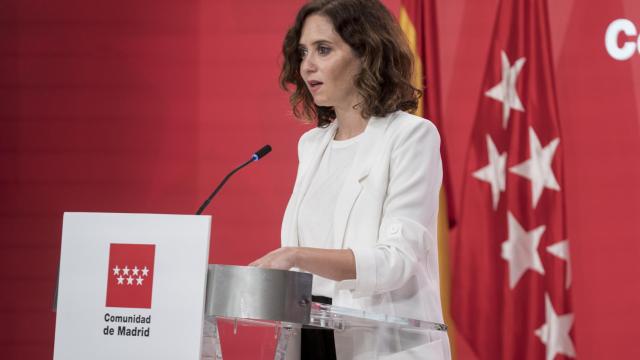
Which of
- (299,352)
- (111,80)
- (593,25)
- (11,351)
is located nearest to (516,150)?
(593,25)

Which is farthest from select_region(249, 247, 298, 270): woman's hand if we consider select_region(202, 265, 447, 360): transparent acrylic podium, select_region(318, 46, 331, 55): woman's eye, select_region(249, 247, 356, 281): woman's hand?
select_region(318, 46, 331, 55): woman's eye

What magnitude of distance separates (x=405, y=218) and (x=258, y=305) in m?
0.58

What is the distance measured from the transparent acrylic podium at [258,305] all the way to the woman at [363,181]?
0.42 feet

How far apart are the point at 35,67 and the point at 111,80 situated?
0.43 meters

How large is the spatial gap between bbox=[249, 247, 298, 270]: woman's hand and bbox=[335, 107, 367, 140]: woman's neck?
0.64 metres

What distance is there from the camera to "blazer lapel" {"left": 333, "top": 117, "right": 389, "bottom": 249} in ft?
6.53

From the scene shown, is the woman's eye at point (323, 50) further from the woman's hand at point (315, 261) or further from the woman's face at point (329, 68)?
the woman's hand at point (315, 261)

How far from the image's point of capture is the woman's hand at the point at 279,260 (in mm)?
1576

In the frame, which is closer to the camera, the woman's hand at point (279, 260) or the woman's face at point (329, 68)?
the woman's hand at point (279, 260)

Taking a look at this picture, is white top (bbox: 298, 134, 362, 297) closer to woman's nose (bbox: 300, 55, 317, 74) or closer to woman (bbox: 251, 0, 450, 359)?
woman (bbox: 251, 0, 450, 359)

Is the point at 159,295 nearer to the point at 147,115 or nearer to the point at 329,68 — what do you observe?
the point at 329,68

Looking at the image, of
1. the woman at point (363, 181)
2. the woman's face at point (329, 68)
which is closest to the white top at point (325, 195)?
the woman at point (363, 181)

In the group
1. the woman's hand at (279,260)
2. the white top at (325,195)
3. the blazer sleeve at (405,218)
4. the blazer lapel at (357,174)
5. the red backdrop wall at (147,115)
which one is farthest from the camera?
the red backdrop wall at (147,115)

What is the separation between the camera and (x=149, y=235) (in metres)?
1.49
